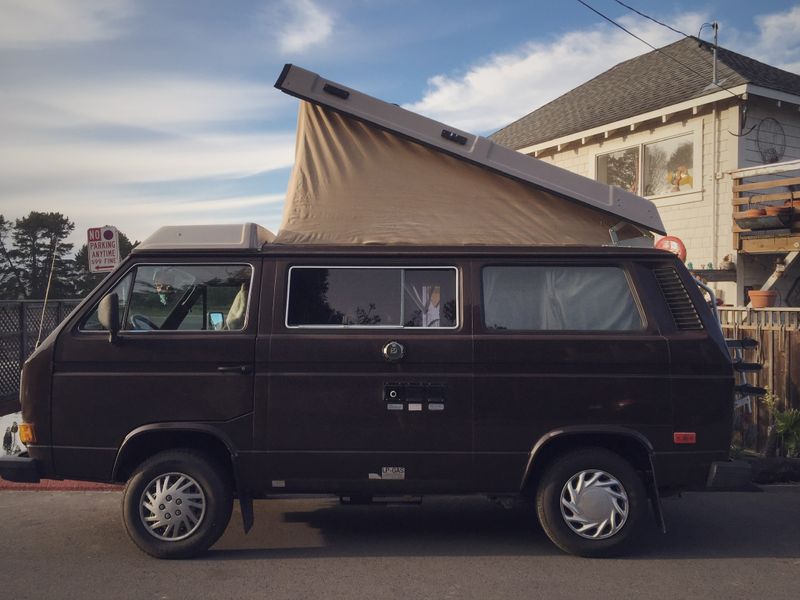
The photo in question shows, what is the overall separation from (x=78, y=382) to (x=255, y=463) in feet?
4.36

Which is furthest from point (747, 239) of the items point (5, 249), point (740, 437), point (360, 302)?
point (5, 249)

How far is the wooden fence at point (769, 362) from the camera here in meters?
8.77

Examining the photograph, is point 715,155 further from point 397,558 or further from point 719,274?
point 397,558

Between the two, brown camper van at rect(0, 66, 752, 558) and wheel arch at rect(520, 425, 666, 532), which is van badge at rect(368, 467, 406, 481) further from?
wheel arch at rect(520, 425, 666, 532)

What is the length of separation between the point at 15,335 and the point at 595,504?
807cm

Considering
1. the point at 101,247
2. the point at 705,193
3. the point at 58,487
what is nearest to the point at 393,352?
the point at 58,487

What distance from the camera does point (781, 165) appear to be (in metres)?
12.7

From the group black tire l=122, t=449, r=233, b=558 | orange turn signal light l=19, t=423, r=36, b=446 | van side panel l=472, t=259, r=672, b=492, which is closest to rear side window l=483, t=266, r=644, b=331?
van side panel l=472, t=259, r=672, b=492

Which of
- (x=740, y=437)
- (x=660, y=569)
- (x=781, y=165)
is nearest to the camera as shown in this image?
(x=660, y=569)

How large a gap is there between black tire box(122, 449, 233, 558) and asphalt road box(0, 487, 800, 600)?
0.15 meters

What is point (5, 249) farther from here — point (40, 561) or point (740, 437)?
point (740, 437)

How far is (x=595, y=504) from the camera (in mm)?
5250

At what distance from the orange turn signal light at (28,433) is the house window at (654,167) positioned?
42.2 ft

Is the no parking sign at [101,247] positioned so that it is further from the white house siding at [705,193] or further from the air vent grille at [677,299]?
the white house siding at [705,193]
